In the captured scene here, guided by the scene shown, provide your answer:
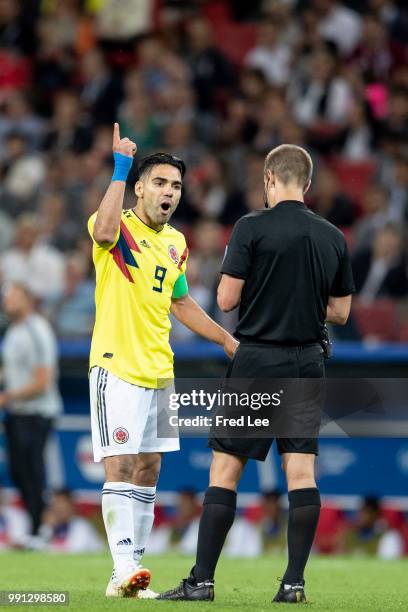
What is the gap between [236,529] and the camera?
44.2 feet

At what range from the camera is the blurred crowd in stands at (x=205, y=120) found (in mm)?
15094

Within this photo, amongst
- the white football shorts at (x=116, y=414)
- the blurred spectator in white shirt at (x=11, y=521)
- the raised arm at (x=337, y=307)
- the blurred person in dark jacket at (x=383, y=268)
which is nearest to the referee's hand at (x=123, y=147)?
the white football shorts at (x=116, y=414)

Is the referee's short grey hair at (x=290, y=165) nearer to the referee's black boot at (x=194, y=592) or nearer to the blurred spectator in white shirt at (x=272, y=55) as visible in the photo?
the referee's black boot at (x=194, y=592)

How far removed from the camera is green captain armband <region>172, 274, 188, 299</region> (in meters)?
7.90

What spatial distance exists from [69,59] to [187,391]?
13.0 m

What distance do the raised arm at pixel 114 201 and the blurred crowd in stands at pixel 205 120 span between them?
6512 millimetres

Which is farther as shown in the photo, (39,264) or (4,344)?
(39,264)

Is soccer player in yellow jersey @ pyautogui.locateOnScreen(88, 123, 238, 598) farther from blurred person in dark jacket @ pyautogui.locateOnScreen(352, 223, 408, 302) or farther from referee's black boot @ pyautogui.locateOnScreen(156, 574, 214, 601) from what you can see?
blurred person in dark jacket @ pyautogui.locateOnScreen(352, 223, 408, 302)

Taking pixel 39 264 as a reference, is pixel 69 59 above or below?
above

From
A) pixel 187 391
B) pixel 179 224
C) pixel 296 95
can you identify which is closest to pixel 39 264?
pixel 179 224

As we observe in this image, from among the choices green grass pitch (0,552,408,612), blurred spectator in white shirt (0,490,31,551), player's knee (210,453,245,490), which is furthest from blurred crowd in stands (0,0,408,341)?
player's knee (210,453,245,490)

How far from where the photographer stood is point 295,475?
7.02 m

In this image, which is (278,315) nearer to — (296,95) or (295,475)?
(295,475)

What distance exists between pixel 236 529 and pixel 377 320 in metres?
2.42
